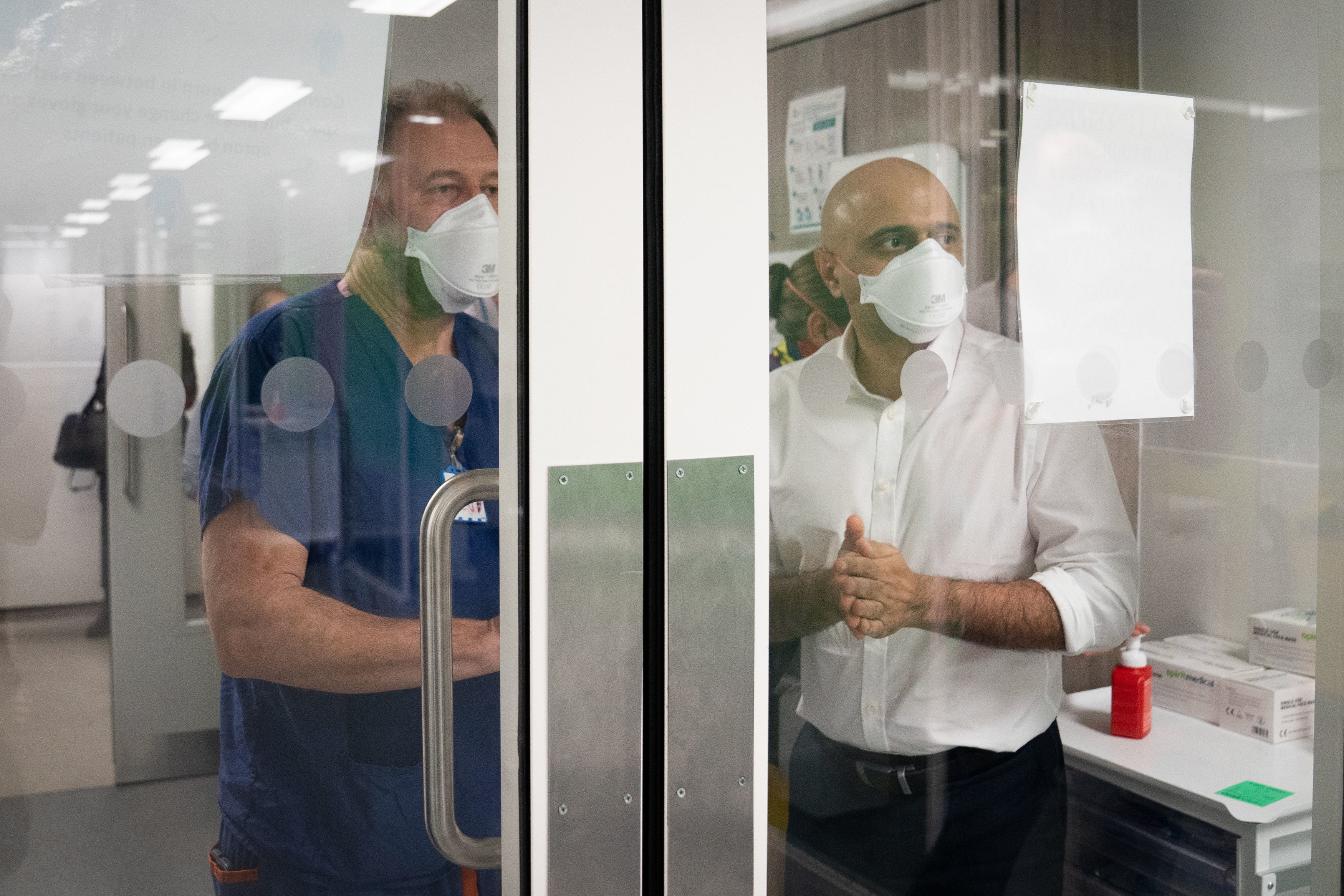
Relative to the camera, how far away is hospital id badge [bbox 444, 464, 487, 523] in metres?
1.15

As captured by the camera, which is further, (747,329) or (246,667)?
(747,329)

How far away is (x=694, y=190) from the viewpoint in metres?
1.20

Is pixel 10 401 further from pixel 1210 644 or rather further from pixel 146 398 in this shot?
pixel 1210 644

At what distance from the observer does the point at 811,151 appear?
126 centimetres

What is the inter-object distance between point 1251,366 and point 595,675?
1070 millimetres

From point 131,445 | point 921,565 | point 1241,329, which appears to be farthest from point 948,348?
point 131,445

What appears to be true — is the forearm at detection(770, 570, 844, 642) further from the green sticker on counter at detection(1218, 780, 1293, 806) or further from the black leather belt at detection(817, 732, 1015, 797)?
the green sticker on counter at detection(1218, 780, 1293, 806)

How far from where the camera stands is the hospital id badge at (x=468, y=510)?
1146 mm

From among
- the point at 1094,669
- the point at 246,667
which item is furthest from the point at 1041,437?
the point at 246,667

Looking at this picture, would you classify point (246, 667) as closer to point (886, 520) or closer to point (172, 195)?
point (172, 195)

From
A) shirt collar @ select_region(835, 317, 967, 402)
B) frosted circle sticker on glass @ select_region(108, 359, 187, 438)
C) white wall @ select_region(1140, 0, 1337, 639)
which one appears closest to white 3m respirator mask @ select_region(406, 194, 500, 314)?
frosted circle sticker on glass @ select_region(108, 359, 187, 438)

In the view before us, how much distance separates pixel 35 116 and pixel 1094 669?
1435 millimetres

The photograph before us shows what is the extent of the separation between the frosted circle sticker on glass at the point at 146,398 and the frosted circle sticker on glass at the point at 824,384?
2.34 ft

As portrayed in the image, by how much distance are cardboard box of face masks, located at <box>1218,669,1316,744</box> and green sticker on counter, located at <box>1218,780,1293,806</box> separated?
0.07 meters
